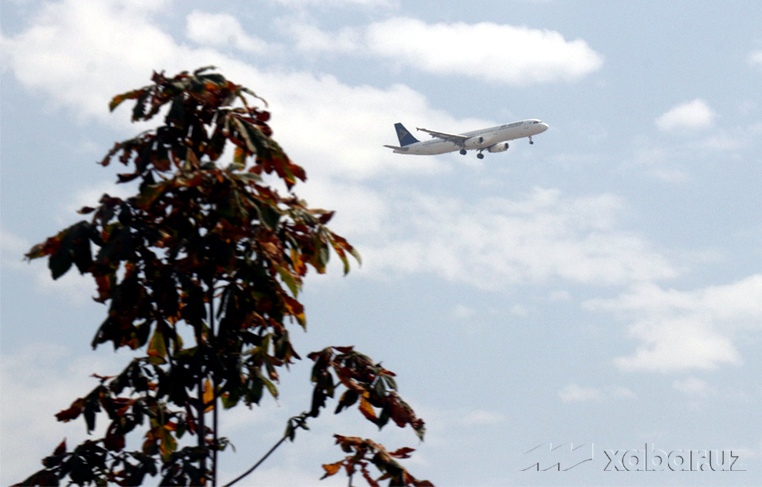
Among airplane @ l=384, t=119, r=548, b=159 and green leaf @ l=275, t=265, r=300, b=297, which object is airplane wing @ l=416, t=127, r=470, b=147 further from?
green leaf @ l=275, t=265, r=300, b=297

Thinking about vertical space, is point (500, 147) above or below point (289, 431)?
above

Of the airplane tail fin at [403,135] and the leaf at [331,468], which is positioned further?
the airplane tail fin at [403,135]

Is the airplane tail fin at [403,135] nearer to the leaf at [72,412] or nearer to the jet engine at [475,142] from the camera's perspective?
the jet engine at [475,142]

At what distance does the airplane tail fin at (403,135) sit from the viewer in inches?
4979

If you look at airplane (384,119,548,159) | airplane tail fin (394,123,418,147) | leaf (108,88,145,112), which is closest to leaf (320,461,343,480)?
leaf (108,88,145,112)

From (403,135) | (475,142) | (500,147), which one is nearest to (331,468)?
(500,147)

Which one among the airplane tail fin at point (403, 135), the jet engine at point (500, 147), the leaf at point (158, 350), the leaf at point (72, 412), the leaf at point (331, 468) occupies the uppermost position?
the airplane tail fin at point (403, 135)

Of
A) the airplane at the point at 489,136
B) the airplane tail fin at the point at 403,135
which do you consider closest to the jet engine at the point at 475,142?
the airplane at the point at 489,136

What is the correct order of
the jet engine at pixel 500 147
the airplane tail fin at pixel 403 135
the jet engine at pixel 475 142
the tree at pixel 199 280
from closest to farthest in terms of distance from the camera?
the tree at pixel 199 280 → the jet engine at pixel 500 147 → the jet engine at pixel 475 142 → the airplane tail fin at pixel 403 135

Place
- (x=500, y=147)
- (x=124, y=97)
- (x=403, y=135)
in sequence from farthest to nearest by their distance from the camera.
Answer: (x=403, y=135), (x=500, y=147), (x=124, y=97)

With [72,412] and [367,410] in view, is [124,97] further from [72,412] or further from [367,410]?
[367,410]

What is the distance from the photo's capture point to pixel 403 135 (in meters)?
128

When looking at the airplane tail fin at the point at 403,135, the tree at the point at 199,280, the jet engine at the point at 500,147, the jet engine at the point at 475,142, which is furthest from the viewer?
the airplane tail fin at the point at 403,135

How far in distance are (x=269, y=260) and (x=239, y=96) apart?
1224 mm
